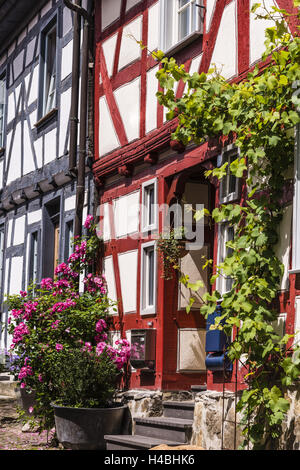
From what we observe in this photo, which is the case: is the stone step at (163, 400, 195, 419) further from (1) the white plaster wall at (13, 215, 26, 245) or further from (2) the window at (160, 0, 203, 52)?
(1) the white plaster wall at (13, 215, 26, 245)

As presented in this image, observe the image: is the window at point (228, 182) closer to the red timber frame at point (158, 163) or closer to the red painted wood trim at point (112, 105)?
the red timber frame at point (158, 163)

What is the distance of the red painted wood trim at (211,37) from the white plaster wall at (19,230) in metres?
5.31

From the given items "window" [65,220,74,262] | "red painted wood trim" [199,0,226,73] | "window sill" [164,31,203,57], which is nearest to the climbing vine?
"red painted wood trim" [199,0,226,73]

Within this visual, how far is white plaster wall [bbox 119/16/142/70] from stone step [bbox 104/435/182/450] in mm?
4145

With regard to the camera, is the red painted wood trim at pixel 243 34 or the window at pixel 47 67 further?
the window at pixel 47 67

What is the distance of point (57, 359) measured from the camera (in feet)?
28.3

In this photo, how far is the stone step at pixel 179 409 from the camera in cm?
766

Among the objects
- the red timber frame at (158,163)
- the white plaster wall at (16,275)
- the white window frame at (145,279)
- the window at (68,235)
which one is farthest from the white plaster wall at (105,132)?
the white plaster wall at (16,275)

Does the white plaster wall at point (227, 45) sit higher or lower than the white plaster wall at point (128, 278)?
higher

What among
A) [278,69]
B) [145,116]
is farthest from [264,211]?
[145,116]

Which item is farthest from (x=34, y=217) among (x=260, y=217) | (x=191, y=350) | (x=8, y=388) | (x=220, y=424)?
(x=260, y=217)

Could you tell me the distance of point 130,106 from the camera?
923 centimetres

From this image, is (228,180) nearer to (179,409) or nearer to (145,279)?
(145,279)
